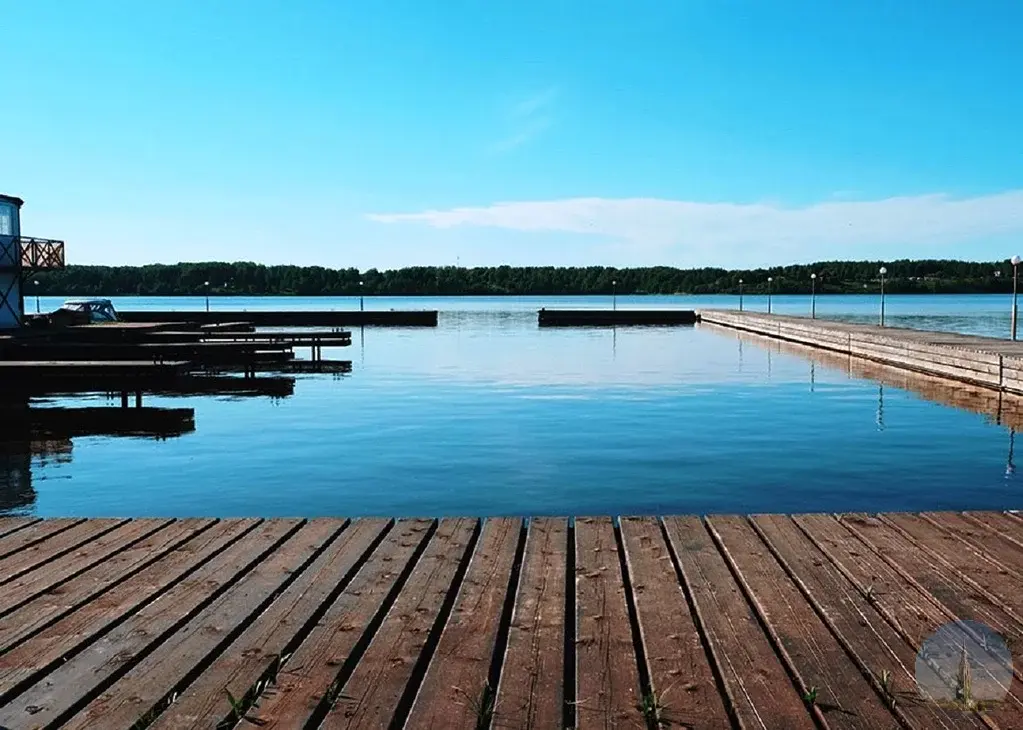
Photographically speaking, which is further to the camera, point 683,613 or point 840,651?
point 683,613

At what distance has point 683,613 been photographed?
4.71m

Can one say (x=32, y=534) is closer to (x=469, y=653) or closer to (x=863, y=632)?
(x=469, y=653)

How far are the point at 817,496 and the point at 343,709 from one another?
28.4ft

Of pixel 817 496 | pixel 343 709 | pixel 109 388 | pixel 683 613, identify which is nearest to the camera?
pixel 343 709

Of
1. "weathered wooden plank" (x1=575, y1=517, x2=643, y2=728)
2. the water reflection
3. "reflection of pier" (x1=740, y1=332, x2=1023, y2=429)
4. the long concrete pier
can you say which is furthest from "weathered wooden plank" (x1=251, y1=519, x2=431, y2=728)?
the long concrete pier

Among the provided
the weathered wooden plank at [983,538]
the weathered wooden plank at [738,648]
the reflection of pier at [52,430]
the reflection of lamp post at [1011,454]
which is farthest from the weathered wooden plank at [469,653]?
the reflection of lamp post at [1011,454]

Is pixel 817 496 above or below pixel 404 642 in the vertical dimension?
below

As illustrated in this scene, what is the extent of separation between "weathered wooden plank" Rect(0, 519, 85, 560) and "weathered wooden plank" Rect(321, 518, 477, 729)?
2.74 metres

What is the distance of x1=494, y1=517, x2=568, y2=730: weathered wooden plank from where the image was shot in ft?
11.9

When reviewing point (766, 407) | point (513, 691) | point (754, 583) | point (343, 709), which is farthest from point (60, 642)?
point (766, 407)

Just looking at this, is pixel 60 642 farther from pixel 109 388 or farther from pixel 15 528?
pixel 109 388

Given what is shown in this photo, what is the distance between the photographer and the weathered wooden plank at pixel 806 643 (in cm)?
362

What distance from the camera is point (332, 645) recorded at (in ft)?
14.1

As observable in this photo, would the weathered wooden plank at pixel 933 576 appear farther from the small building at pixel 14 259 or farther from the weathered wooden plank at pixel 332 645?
the small building at pixel 14 259
